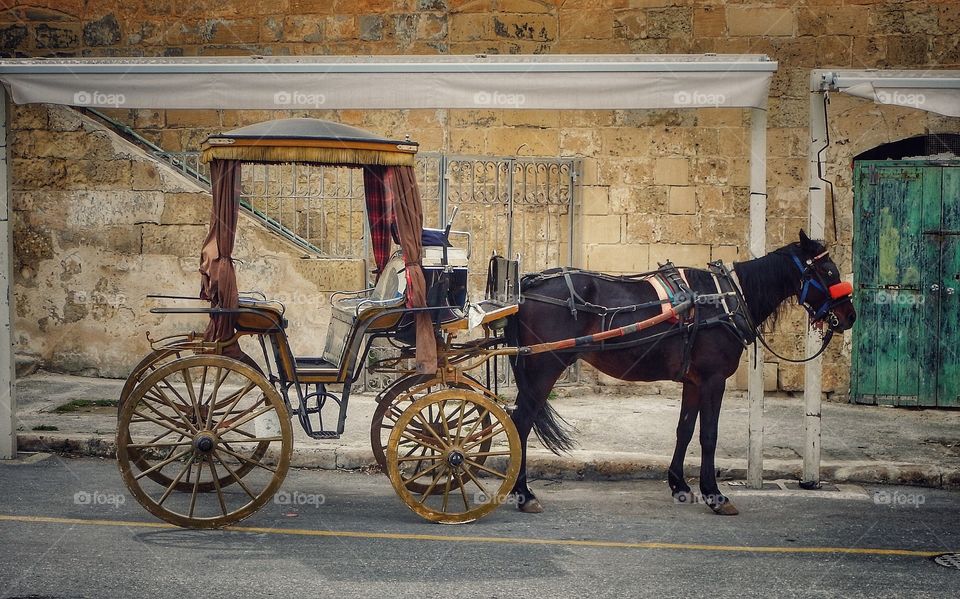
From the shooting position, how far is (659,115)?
11.7 meters

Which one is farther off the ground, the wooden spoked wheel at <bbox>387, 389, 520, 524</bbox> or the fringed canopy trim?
the fringed canopy trim

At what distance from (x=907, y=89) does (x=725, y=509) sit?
340 cm

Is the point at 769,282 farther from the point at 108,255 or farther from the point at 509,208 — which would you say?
the point at 108,255

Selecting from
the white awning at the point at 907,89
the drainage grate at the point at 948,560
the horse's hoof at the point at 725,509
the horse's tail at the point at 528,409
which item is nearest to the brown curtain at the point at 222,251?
the horse's tail at the point at 528,409

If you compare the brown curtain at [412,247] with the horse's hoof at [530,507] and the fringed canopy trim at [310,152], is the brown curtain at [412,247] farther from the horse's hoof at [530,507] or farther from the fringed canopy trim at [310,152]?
the horse's hoof at [530,507]

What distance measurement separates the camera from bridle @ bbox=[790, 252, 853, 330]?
23.8 feet

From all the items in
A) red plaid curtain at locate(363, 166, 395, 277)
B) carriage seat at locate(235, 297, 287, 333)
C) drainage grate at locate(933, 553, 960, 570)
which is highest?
red plaid curtain at locate(363, 166, 395, 277)

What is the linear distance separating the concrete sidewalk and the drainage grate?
1.98m

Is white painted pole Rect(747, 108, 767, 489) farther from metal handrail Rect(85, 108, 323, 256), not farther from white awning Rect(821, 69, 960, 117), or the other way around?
metal handrail Rect(85, 108, 323, 256)

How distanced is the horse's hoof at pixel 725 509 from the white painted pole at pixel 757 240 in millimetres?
857

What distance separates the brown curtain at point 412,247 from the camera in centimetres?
684

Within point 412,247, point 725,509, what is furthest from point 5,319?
point 725,509

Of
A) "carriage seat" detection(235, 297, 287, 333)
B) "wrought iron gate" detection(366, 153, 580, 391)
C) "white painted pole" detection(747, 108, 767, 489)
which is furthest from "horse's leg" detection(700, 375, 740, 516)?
"wrought iron gate" detection(366, 153, 580, 391)

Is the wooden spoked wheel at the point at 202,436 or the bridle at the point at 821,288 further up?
the bridle at the point at 821,288
